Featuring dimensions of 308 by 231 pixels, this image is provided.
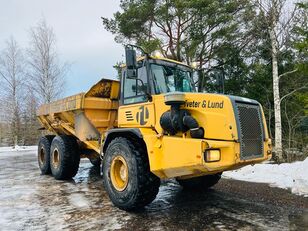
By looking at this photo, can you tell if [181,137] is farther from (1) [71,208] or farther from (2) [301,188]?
(2) [301,188]

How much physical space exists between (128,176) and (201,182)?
2197 millimetres

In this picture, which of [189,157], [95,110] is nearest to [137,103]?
[189,157]

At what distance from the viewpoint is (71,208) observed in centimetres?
583

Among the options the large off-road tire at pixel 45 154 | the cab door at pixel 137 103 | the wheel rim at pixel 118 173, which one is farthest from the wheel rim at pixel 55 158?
the wheel rim at pixel 118 173

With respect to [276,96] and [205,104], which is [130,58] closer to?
[205,104]

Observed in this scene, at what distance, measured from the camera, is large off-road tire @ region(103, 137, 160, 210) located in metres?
5.29

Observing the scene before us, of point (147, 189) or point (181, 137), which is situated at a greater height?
point (181, 137)

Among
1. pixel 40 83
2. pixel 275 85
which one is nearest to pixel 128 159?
pixel 275 85

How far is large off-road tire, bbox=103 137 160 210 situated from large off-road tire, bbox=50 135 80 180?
2.87 meters

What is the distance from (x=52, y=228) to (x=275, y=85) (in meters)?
11.1

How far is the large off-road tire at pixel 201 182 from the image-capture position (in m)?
7.02

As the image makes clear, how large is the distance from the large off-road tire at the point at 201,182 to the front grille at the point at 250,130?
2.05 m

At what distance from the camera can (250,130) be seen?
499 centimetres

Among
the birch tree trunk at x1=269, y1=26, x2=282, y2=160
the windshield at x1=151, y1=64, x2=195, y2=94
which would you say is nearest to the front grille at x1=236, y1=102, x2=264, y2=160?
the windshield at x1=151, y1=64, x2=195, y2=94
